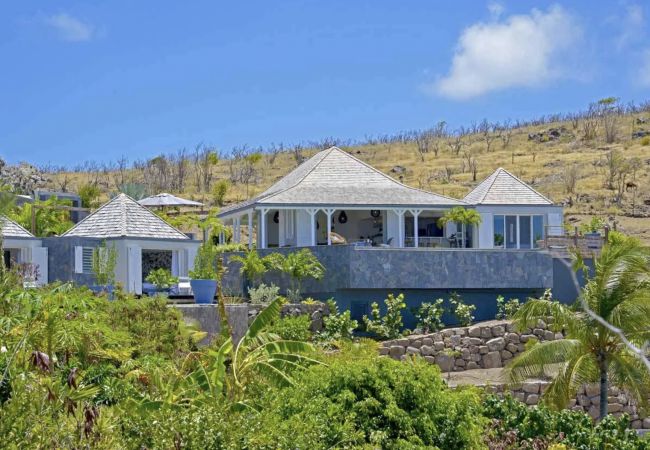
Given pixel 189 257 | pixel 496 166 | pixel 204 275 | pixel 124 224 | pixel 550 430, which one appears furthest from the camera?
pixel 496 166

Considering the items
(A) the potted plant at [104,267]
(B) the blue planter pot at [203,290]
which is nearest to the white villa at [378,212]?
(B) the blue planter pot at [203,290]

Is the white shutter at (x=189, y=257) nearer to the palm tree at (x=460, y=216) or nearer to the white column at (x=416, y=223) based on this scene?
the white column at (x=416, y=223)

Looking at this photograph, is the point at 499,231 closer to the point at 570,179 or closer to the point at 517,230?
the point at 517,230

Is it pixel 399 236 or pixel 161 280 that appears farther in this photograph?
pixel 399 236

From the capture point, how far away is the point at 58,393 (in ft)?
55.6

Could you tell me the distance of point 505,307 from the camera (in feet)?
129

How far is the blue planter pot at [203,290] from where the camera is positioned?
1393 inches

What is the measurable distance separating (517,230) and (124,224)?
16.0 metres

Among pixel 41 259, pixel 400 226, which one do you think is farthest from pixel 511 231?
pixel 41 259

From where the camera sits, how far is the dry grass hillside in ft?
225

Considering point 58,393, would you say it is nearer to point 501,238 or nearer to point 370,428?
point 370,428

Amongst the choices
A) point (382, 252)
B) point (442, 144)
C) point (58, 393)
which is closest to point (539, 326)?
point (382, 252)

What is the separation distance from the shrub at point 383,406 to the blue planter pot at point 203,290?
13.0m

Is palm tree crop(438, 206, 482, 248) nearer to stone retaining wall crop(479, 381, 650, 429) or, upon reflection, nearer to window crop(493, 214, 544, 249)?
window crop(493, 214, 544, 249)
